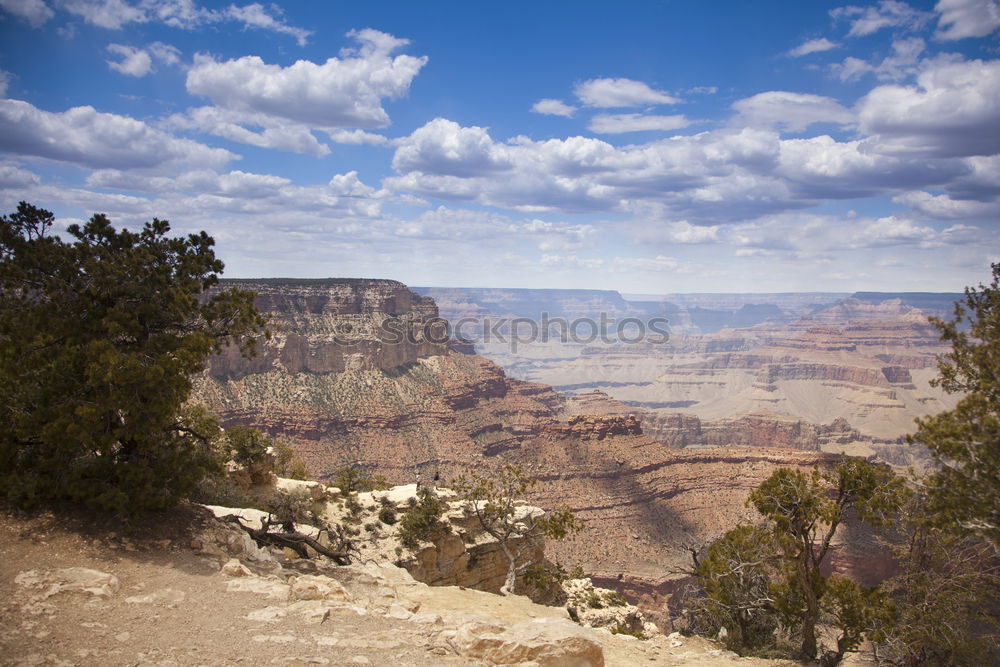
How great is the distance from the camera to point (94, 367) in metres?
15.4

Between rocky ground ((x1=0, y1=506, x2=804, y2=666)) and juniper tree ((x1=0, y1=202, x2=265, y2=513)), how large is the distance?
3.45ft

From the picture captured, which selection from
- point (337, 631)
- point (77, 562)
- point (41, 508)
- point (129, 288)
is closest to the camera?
point (337, 631)

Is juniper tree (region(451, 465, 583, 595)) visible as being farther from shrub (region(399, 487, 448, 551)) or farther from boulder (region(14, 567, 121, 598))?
boulder (region(14, 567, 121, 598))

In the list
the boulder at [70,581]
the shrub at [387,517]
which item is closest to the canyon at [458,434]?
the shrub at [387,517]

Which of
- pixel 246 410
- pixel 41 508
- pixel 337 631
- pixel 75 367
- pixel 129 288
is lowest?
pixel 246 410

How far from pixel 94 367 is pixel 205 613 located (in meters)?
6.80

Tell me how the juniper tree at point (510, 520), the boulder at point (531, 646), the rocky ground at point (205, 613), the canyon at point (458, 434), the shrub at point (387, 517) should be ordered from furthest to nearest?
the canyon at point (458, 434) < the shrub at point (387, 517) < the juniper tree at point (510, 520) < the boulder at point (531, 646) < the rocky ground at point (205, 613)

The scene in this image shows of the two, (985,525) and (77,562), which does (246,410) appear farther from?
(985,525)

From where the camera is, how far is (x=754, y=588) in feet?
76.6

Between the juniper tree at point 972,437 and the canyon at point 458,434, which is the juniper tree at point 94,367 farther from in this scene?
the canyon at point 458,434

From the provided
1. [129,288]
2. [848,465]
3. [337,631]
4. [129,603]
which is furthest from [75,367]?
[848,465]

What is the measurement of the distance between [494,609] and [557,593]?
14320 millimetres

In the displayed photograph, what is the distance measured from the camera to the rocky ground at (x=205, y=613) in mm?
11062

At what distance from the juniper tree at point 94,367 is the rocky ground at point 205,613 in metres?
1.05
